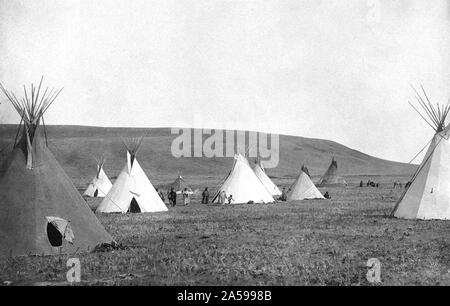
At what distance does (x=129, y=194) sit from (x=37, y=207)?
12167 mm

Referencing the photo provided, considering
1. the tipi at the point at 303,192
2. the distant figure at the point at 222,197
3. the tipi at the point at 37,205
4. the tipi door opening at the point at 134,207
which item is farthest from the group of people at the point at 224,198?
the tipi at the point at 37,205

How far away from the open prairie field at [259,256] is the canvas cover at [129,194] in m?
4.66

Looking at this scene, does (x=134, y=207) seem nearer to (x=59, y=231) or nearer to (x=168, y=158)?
(x=59, y=231)

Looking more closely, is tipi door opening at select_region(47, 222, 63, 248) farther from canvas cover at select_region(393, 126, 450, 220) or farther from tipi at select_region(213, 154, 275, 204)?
tipi at select_region(213, 154, 275, 204)

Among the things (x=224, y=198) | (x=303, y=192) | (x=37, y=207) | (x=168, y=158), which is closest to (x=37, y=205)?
(x=37, y=207)

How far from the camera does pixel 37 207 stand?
495 inches

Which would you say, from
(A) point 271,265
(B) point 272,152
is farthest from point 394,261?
(B) point 272,152

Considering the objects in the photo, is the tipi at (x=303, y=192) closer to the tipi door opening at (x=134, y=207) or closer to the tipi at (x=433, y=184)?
the tipi door opening at (x=134, y=207)

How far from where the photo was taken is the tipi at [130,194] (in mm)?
24391

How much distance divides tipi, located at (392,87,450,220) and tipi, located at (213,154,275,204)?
12.5 meters

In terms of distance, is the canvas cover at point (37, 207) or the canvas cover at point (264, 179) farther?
the canvas cover at point (264, 179)

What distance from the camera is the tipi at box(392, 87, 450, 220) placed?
1928 cm

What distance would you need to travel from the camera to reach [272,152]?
416 feet

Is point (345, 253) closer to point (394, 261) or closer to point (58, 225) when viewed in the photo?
point (394, 261)
